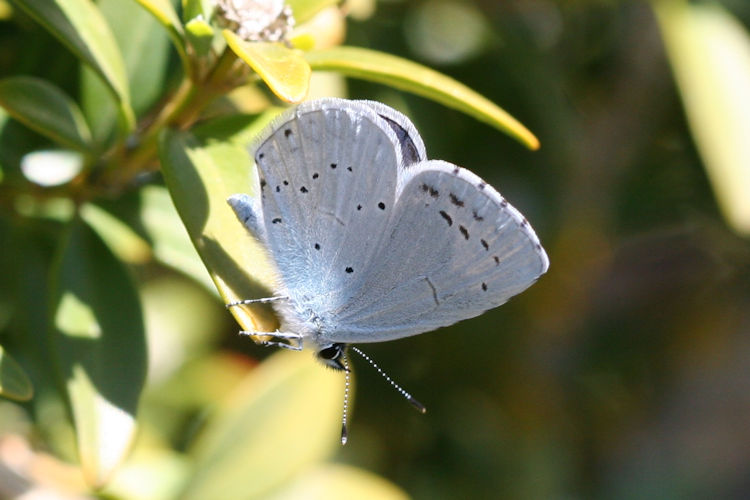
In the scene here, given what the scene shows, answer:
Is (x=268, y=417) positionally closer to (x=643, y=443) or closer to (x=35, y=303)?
(x=35, y=303)

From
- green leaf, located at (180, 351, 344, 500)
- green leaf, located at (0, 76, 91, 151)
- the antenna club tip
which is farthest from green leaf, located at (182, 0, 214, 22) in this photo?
green leaf, located at (180, 351, 344, 500)

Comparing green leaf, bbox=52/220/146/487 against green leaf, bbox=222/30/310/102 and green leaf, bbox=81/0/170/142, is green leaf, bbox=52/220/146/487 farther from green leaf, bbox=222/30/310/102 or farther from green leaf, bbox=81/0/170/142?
green leaf, bbox=222/30/310/102

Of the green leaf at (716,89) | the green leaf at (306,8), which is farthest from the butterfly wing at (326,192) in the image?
the green leaf at (716,89)

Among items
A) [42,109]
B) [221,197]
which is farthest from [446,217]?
[42,109]

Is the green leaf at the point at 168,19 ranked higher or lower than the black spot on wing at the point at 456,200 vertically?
higher

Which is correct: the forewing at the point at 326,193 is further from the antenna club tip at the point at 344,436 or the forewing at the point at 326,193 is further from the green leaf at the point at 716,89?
the green leaf at the point at 716,89

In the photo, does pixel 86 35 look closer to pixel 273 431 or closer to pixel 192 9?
pixel 192 9
